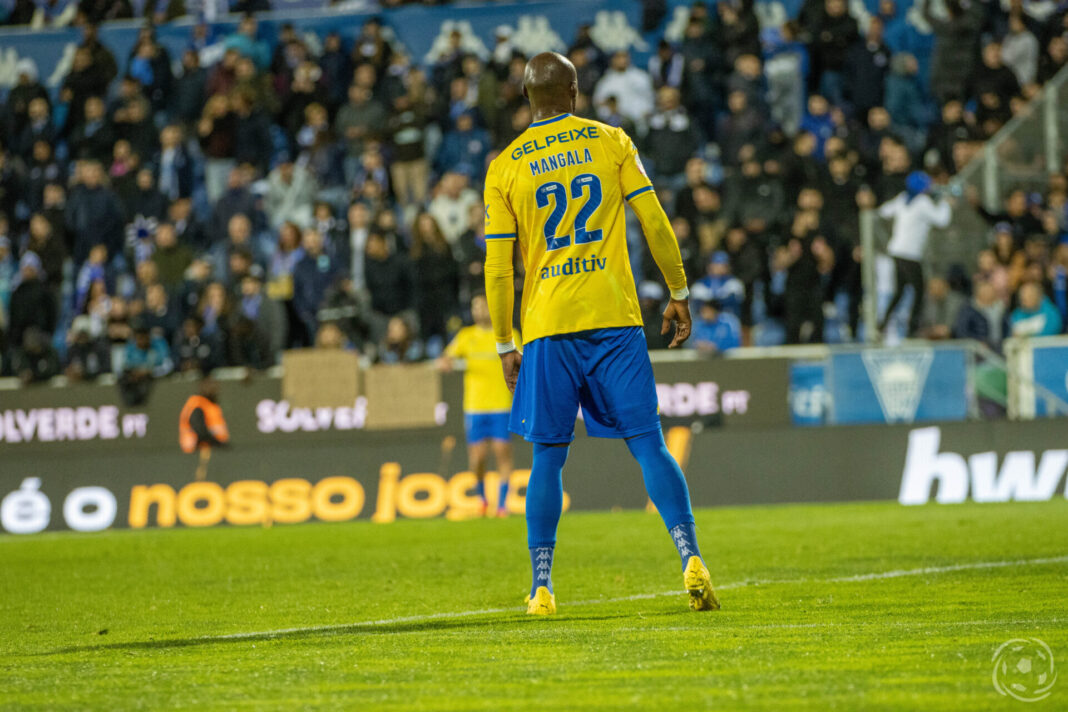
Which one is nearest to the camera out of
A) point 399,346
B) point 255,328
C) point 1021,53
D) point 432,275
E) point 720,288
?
point 399,346

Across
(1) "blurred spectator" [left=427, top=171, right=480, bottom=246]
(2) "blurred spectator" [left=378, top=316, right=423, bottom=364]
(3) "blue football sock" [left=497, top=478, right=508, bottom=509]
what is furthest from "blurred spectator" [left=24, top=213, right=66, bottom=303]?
(3) "blue football sock" [left=497, top=478, right=508, bottom=509]

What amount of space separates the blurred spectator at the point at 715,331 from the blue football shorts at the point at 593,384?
1081 centimetres

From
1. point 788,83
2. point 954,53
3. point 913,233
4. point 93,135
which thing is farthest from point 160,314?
point 954,53

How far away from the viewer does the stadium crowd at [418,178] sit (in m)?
18.7

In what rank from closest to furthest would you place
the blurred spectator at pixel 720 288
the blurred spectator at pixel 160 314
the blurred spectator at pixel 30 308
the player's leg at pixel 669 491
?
the player's leg at pixel 669 491
the blurred spectator at pixel 720 288
the blurred spectator at pixel 160 314
the blurred spectator at pixel 30 308

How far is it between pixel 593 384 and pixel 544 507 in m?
0.58

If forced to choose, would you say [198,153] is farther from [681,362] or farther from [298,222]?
[681,362]

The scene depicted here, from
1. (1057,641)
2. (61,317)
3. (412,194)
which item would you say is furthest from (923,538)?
(61,317)

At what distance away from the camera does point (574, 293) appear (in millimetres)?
6887

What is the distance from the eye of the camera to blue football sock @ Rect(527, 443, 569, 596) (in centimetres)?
697

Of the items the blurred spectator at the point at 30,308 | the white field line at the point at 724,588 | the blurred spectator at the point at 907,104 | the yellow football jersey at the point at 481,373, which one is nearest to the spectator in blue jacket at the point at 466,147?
the yellow football jersey at the point at 481,373

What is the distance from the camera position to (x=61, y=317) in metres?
21.9

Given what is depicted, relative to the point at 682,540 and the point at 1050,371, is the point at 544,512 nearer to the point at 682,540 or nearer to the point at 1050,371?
the point at 682,540

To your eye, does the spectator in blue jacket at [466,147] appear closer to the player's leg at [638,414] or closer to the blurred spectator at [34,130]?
the blurred spectator at [34,130]
